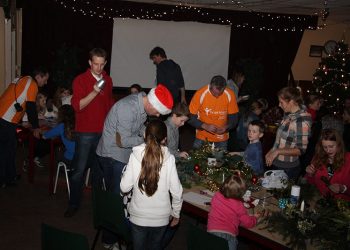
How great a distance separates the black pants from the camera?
5.77 meters

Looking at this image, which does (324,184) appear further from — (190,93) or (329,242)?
(190,93)

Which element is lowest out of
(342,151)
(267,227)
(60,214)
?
(60,214)

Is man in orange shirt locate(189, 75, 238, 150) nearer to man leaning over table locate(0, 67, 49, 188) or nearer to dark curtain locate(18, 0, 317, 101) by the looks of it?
man leaning over table locate(0, 67, 49, 188)

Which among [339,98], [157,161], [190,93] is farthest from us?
[190,93]

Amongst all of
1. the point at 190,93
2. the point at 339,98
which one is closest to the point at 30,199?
the point at 190,93

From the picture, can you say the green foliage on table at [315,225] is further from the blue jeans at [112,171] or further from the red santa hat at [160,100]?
the blue jeans at [112,171]

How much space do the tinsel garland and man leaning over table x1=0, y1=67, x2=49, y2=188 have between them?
2.26m

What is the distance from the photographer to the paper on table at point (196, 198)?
3.71m

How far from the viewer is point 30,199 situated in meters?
5.74

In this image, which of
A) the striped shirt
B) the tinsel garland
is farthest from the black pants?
the striped shirt

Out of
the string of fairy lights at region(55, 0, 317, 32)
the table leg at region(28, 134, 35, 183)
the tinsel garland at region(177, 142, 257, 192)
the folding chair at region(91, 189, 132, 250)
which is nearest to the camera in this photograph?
the folding chair at region(91, 189, 132, 250)

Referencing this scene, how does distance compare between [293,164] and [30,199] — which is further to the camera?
[30,199]

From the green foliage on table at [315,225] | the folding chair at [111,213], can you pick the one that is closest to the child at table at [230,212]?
the green foliage on table at [315,225]

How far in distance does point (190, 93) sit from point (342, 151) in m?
7.79
